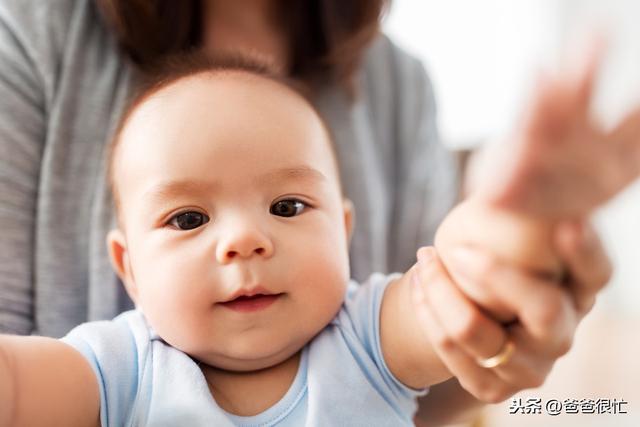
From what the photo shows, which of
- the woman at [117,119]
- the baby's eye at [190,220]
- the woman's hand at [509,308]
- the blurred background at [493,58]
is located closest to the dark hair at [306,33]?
the woman at [117,119]

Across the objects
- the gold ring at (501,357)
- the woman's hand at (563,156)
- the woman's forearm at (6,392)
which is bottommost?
the woman's forearm at (6,392)

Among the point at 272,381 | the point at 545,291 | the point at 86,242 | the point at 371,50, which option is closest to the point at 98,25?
the point at 86,242

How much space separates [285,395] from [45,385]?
21 cm

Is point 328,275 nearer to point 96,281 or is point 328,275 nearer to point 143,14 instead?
point 96,281

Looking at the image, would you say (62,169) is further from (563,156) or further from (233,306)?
(563,156)

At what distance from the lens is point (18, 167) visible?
0.86m

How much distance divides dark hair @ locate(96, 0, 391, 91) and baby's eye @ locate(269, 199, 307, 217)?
0.37 m

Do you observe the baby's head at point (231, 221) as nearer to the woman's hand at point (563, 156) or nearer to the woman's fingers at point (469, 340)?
the woman's fingers at point (469, 340)

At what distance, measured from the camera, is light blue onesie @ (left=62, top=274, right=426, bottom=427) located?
623 millimetres

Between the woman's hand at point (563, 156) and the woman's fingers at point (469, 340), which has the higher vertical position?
the woman's hand at point (563, 156)

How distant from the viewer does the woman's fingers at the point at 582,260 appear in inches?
16.5

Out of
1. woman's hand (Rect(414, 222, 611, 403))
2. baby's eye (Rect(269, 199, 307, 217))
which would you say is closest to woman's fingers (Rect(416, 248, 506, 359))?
woman's hand (Rect(414, 222, 611, 403))

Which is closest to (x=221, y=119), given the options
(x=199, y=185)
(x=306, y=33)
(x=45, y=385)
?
(x=199, y=185)

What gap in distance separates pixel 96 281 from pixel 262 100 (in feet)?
1.11
